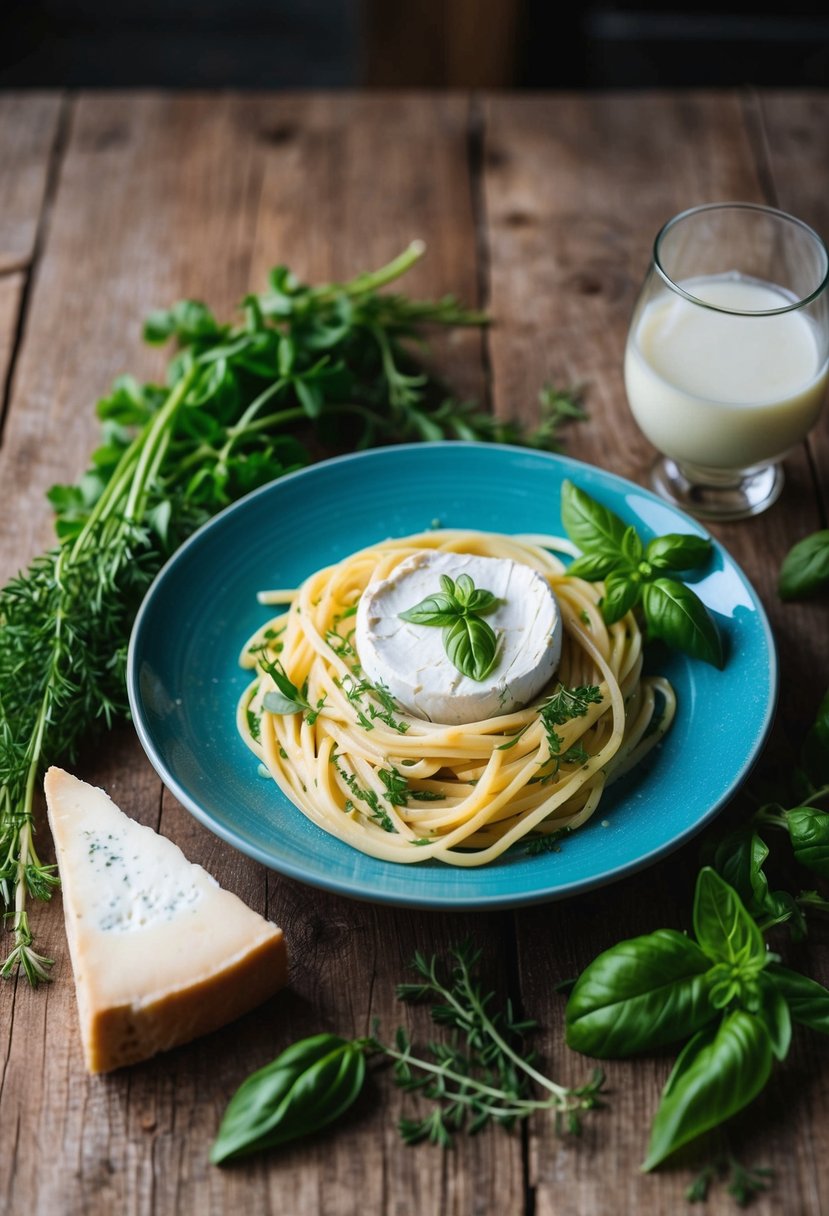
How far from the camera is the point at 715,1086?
2119mm

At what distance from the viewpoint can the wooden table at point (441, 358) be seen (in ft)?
7.22

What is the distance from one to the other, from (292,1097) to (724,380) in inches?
82.2

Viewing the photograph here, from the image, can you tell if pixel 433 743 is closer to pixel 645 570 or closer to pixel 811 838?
pixel 645 570

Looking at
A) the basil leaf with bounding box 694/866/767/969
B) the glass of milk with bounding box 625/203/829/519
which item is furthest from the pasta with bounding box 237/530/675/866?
the glass of milk with bounding box 625/203/829/519

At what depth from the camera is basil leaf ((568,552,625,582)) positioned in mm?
2939

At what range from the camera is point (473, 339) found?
4.09 m

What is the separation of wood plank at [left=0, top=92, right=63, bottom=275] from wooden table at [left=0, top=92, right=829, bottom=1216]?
1 cm

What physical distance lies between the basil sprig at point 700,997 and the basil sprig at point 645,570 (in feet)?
2.21

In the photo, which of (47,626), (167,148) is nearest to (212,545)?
(47,626)

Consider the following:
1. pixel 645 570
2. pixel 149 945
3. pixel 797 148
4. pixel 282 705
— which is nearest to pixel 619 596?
pixel 645 570

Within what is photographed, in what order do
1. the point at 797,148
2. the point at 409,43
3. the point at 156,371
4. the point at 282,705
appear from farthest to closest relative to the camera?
the point at 409,43 < the point at 797,148 < the point at 156,371 < the point at 282,705

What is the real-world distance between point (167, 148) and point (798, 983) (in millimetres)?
3998

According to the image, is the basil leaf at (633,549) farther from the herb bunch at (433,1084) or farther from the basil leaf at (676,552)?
the herb bunch at (433,1084)

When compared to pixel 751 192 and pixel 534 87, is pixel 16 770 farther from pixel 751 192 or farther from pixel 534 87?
pixel 534 87
